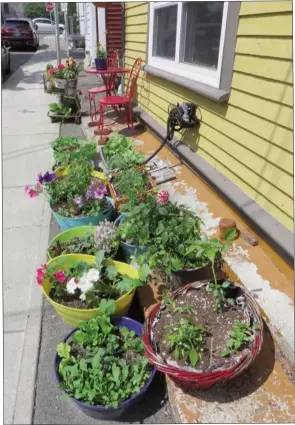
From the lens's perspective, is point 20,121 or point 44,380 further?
point 20,121

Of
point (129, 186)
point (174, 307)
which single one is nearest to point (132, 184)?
point (129, 186)

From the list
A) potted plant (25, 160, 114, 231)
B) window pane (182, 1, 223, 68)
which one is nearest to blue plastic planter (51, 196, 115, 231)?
potted plant (25, 160, 114, 231)

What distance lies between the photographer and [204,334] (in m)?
1.70

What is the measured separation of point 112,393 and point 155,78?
394cm

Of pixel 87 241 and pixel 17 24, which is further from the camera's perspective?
pixel 17 24

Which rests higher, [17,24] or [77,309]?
[17,24]

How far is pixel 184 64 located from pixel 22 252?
2580 mm

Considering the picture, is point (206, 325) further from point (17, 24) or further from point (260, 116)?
point (17, 24)

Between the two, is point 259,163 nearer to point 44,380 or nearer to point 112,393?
point 112,393

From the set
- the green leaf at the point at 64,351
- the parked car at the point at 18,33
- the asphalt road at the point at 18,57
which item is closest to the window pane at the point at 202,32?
the green leaf at the point at 64,351

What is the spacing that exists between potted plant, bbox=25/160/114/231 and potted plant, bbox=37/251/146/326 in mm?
587

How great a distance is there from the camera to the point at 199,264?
206cm

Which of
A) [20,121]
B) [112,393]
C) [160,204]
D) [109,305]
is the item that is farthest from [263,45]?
[20,121]

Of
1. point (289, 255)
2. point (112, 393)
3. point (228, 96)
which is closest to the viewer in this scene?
point (112, 393)
